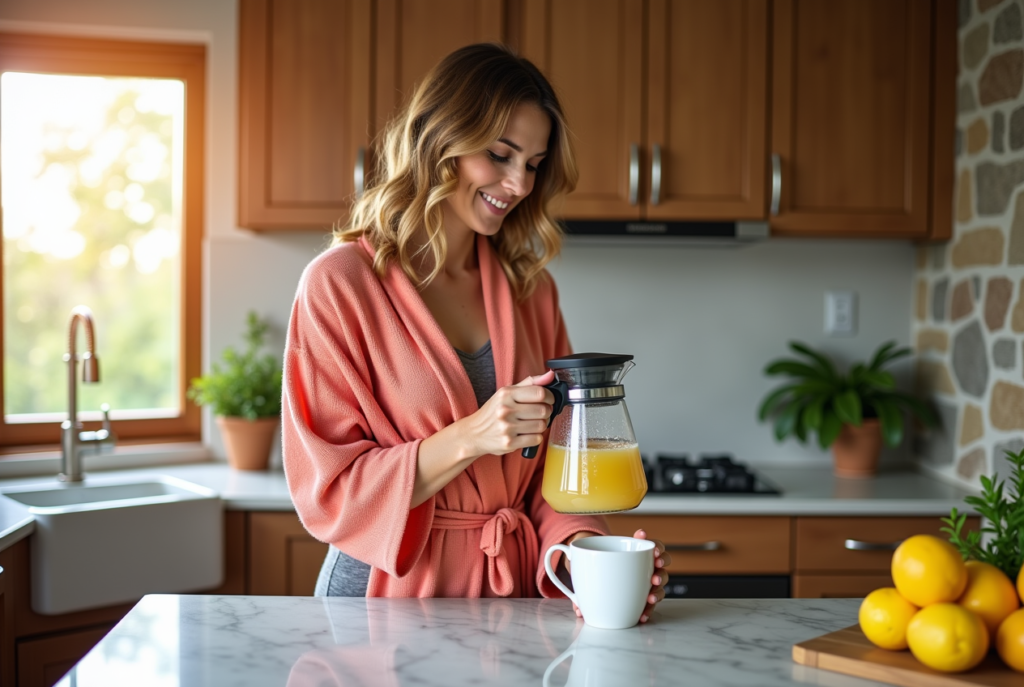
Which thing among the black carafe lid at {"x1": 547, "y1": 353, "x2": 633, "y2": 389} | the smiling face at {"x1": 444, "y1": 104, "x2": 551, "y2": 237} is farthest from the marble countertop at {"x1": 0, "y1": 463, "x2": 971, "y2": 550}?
the black carafe lid at {"x1": 547, "y1": 353, "x2": 633, "y2": 389}

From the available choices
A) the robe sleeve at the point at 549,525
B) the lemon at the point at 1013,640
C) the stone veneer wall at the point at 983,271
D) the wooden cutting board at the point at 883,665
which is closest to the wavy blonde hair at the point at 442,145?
the robe sleeve at the point at 549,525

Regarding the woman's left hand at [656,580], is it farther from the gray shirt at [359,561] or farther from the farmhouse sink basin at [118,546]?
the farmhouse sink basin at [118,546]

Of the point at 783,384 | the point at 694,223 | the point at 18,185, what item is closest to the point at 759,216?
the point at 694,223

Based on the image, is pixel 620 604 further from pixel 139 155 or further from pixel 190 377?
pixel 139 155

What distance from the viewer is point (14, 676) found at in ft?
6.94

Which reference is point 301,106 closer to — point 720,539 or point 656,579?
point 720,539

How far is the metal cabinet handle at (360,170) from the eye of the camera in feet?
8.65

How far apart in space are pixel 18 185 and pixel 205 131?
570 millimetres

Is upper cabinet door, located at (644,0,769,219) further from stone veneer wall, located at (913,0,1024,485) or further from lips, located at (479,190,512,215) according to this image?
lips, located at (479,190,512,215)

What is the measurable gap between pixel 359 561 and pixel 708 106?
176cm

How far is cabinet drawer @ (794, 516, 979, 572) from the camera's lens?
2.50 meters

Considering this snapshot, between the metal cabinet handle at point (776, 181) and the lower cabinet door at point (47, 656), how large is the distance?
83.2 inches

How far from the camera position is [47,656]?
85.1 inches

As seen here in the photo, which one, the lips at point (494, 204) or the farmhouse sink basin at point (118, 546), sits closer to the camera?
the lips at point (494, 204)
